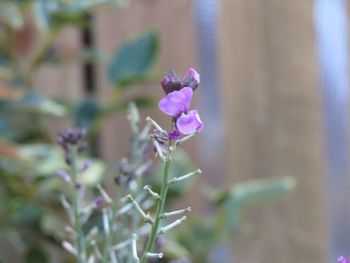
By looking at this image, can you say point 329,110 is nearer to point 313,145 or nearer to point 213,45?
point 313,145

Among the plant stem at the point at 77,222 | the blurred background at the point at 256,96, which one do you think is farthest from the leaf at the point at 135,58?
the plant stem at the point at 77,222

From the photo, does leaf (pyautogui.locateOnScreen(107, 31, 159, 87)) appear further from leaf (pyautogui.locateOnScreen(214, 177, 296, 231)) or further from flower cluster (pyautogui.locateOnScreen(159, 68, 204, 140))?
flower cluster (pyautogui.locateOnScreen(159, 68, 204, 140))

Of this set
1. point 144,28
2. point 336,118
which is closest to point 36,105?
point 144,28

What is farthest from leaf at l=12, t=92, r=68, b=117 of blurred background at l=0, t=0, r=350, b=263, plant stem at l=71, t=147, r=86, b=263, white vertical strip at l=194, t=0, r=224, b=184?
plant stem at l=71, t=147, r=86, b=263

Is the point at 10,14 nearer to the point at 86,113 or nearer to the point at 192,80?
the point at 86,113

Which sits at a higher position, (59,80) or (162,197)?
(162,197)

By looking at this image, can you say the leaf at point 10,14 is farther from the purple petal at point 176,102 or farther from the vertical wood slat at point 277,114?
the purple petal at point 176,102

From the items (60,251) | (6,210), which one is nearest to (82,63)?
(60,251)
